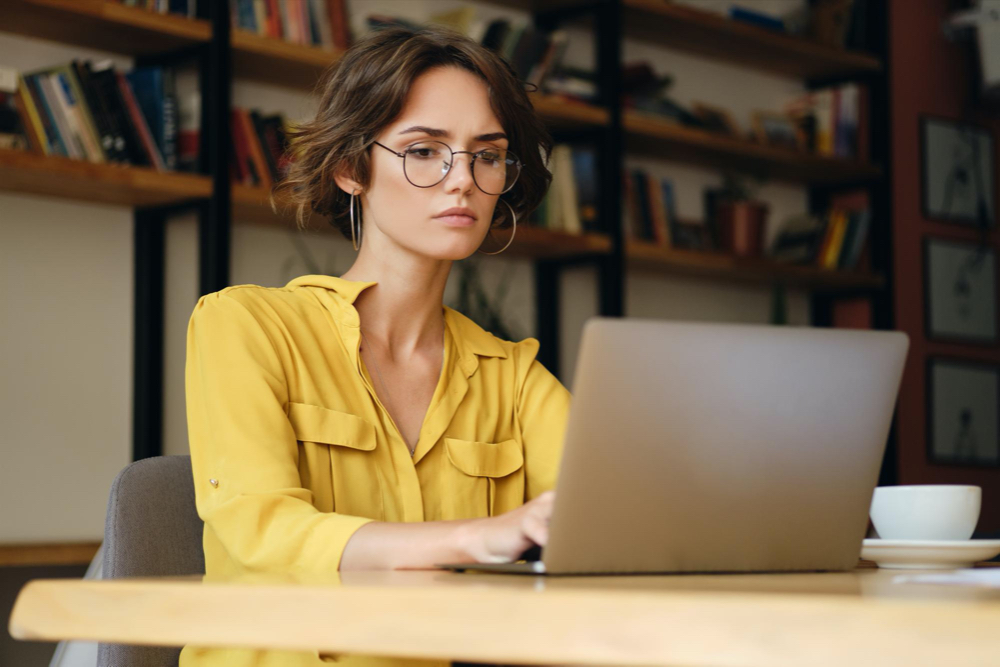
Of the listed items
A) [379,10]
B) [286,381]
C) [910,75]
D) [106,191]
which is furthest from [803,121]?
[286,381]

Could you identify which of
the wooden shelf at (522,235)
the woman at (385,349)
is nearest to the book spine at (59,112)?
the wooden shelf at (522,235)

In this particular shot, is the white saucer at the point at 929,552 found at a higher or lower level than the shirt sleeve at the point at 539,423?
lower

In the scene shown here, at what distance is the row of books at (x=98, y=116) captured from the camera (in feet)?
8.97

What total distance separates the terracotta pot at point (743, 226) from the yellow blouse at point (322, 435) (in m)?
2.70

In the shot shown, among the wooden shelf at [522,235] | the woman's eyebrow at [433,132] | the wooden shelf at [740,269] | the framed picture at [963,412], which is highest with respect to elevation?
the wooden shelf at [522,235]

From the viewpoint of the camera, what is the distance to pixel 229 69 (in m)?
2.99

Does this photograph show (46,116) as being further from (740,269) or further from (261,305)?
(740,269)

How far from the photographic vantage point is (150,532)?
126 centimetres

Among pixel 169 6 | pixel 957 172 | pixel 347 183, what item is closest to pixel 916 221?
pixel 957 172

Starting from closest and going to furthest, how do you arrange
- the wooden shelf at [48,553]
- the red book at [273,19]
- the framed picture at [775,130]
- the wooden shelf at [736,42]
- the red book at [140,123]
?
the wooden shelf at [48,553], the red book at [140,123], the red book at [273,19], the wooden shelf at [736,42], the framed picture at [775,130]

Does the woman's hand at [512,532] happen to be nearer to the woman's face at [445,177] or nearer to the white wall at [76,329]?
the woman's face at [445,177]

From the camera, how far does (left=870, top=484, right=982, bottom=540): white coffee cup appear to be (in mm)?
1121

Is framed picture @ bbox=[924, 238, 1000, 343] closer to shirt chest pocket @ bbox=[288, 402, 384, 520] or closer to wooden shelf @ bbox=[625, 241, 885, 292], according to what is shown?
wooden shelf @ bbox=[625, 241, 885, 292]

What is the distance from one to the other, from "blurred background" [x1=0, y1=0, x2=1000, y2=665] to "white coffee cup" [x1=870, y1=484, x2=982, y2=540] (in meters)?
0.74
